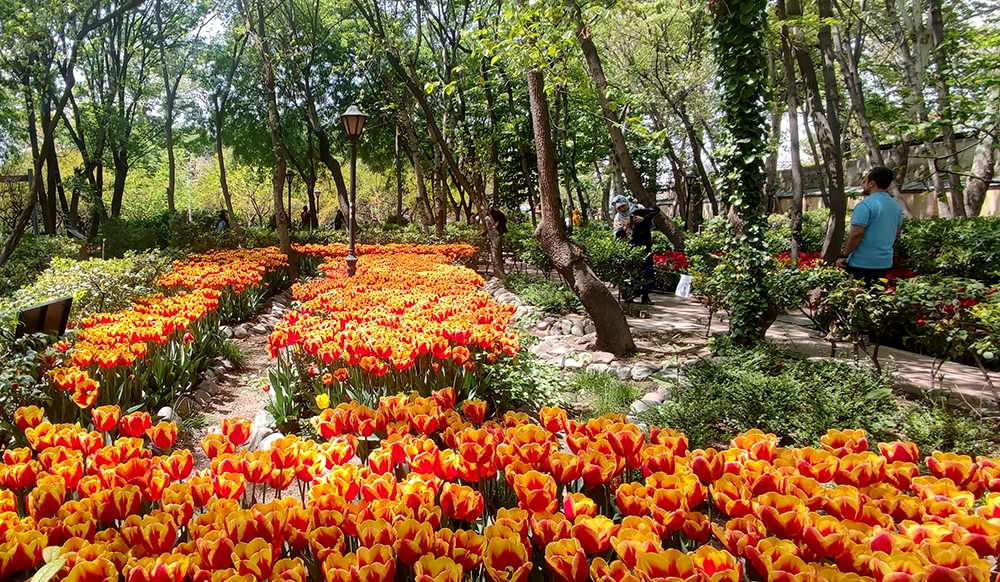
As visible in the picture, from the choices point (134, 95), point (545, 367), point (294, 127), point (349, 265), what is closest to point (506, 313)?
point (545, 367)

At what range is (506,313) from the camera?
4.92 m

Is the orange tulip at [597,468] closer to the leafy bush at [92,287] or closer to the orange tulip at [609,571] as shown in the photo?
the orange tulip at [609,571]

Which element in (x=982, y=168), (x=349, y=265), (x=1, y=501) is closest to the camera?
(x=1, y=501)

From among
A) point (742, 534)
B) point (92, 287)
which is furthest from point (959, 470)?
point (92, 287)

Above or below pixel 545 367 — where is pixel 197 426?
below

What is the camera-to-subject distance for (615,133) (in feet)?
32.8

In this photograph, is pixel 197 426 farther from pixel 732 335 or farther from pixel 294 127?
pixel 294 127

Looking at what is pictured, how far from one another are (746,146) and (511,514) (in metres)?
5.42

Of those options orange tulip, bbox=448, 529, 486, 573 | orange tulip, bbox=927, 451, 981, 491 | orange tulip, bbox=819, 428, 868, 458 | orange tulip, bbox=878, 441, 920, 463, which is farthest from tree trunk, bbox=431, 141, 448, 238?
orange tulip, bbox=448, 529, 486, 573

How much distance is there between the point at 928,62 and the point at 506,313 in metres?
11.3

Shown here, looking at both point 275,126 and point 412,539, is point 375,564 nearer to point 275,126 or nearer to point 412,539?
point 412,539

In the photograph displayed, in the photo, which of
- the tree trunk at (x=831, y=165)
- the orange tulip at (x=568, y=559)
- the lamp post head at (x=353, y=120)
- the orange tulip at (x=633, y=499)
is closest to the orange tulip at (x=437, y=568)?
the orange tulip at (x=568, y=559)

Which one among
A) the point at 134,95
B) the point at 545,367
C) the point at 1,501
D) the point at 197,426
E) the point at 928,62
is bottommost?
the point at 197,426

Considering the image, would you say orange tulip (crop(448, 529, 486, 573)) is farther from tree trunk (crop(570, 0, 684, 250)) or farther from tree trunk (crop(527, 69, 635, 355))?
tree trunk (crop(570, 0, 684, 250))
